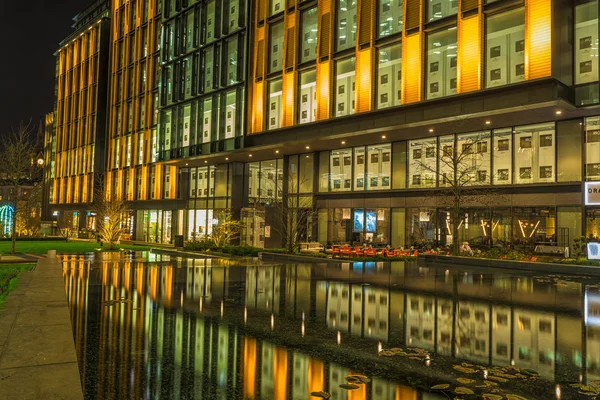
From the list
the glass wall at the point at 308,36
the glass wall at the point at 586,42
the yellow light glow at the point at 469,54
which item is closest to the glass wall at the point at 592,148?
the glass wall at the point at 586,42

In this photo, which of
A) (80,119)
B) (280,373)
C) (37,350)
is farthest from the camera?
(80,119)

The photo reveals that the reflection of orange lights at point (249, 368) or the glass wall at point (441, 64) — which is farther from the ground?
the glass wall at point (441, 64)

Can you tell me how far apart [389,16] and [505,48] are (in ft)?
27.2

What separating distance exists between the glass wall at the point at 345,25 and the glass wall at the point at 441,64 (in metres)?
6.33

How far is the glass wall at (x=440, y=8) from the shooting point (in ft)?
93.7

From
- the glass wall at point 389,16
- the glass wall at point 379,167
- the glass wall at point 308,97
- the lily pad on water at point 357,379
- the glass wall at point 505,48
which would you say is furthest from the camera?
the glass wall at point 308,97

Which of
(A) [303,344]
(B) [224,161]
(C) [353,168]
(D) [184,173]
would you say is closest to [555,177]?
(C) [353,168]

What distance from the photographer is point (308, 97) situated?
122 feet

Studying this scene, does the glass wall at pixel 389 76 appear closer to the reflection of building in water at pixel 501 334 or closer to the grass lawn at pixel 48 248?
the grass lawn at pixel 48 248

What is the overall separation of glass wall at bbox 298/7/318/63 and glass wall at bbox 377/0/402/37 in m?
5.86

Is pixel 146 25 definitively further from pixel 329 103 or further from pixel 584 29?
pixel 584 29

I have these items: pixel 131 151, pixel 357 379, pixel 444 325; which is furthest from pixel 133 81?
Result: pixel 357 379

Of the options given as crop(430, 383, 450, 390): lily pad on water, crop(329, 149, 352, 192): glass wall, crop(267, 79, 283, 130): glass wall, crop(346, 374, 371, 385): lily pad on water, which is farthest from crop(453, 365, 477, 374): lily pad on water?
crop(267, 79, 283, 130): glass wall

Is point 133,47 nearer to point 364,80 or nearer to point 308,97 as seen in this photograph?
point 308,97
